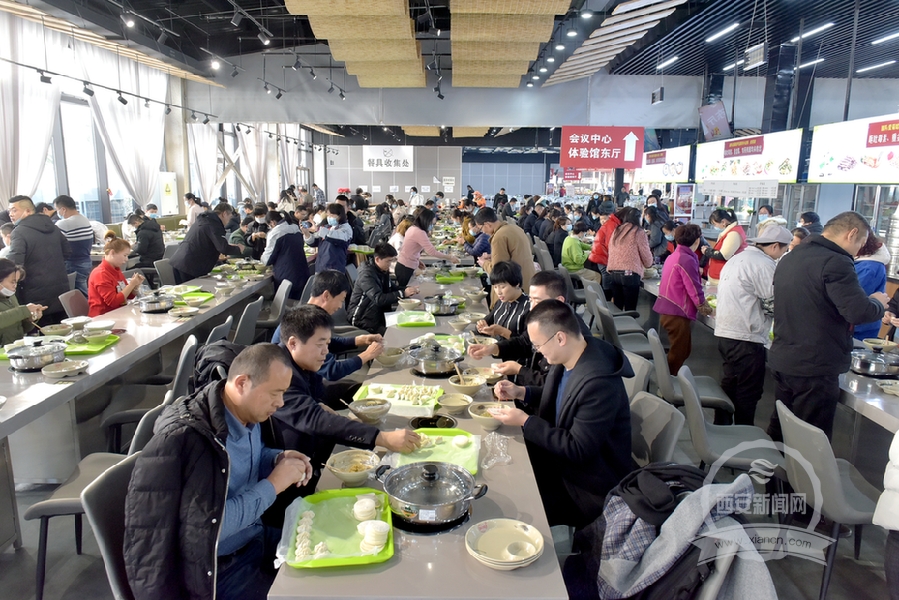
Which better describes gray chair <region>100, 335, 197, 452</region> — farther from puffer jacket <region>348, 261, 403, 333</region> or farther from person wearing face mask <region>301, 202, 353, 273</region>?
person wearing face mask <region>301, 202, 353, 273</region>

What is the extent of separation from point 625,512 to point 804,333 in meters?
2.17

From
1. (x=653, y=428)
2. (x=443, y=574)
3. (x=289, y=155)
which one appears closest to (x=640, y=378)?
(x=653, y=428)

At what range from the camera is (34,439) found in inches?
133

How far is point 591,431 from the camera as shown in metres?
2.27

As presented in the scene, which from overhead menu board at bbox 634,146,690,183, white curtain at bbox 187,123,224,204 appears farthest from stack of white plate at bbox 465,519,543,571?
white curtain at bbox 187,123,224,204

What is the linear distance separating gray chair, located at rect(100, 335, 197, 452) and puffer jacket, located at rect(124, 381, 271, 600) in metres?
1.30

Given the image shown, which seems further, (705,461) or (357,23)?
(357,23)

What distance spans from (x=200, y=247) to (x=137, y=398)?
3.24m

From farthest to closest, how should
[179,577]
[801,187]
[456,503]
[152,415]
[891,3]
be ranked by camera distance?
[801,187] < [891,3] < [152,415] < [456,503] < [179,577]

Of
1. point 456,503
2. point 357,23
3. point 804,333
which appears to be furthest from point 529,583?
point 357,23

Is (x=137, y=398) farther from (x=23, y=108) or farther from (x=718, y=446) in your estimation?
(x=23, y=108)

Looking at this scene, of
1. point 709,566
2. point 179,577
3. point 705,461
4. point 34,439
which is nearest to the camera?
point 709,566

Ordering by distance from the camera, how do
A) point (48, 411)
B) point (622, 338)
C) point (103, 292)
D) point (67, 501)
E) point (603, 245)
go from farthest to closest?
1. point (603, 245)
2. point (622, 338)
3. point (103, 292)
4. point (48, 411)
5. point (67, 501)

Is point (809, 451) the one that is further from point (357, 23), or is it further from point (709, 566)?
point (357, 23)
